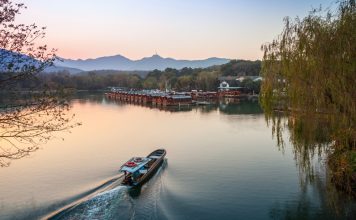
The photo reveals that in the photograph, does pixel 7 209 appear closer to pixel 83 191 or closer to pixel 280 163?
pixel 83 191

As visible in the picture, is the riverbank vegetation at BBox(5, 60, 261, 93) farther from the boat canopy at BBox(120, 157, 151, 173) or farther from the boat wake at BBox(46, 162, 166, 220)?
the boat wake at BBox(46, 162, 166, 220)

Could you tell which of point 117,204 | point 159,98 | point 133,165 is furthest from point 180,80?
point 117,204

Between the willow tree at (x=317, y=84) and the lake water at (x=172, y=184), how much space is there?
2.99 metres

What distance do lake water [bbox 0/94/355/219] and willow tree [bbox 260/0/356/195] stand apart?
2.99 m

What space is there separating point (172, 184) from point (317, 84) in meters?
9.85

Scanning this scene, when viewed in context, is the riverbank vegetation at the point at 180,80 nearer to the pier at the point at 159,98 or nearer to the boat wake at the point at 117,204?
the pier at the point at 159,98

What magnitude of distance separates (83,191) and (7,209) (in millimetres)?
3575

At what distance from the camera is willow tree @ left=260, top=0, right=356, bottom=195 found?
1083 cm

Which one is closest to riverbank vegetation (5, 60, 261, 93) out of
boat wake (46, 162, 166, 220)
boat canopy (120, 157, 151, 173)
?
boat canopy (120, 157, 151, 173)

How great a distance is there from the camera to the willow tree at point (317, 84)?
1083cm

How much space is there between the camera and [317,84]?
37.8 ft

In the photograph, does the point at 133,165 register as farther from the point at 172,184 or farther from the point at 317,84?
the point at 317,84

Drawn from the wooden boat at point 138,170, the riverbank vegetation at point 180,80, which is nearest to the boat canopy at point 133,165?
the wooden boat at point 138,170

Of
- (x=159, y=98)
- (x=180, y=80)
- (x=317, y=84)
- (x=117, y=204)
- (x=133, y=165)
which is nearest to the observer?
(x=317, y=84)
